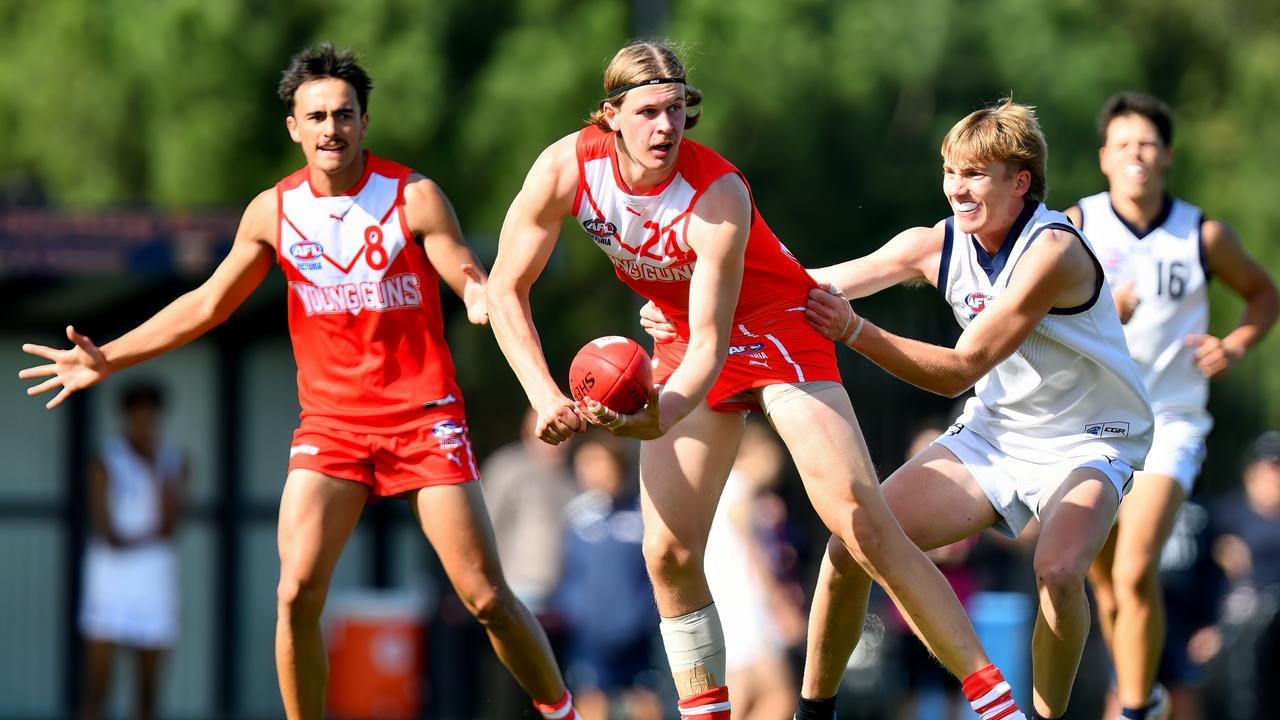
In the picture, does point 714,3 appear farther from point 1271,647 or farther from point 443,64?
point 1271,647

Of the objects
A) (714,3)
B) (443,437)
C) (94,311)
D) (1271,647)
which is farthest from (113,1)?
(443,437)

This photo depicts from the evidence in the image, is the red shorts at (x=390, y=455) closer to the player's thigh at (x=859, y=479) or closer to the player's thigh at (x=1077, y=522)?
the player's thigh at (x=859, y=479)

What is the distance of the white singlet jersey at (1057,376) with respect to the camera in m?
6.36

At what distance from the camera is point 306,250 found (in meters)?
6.65

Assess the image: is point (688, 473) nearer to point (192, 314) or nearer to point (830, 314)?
point (830, 314)

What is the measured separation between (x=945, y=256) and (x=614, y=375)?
1.58 m

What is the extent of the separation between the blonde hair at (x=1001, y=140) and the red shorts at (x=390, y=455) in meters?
2.19

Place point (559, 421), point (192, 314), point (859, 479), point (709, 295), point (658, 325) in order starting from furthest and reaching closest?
point (192, 314) < point (658, 325) < point (859, 479) < point (709, 295) < point (559, 421)

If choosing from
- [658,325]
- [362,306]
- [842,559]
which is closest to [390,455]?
[362,306]

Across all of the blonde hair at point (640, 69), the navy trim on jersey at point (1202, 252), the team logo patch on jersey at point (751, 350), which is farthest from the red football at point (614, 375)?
the navy trim on jersey at point (1202, 252)

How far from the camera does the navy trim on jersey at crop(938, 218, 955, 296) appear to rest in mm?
6504

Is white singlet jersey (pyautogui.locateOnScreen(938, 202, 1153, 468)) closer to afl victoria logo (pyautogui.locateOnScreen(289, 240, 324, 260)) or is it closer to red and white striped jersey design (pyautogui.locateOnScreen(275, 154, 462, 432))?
red and white striped jersey design (pyautogui.locateOnScreen(275, 154, 462, 432))

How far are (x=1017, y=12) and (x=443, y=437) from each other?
65.1 feet

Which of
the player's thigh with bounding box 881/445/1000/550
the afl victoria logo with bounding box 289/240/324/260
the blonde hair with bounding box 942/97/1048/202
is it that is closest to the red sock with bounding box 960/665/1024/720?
the player's thigh with bounding box 881/445/1000/550
